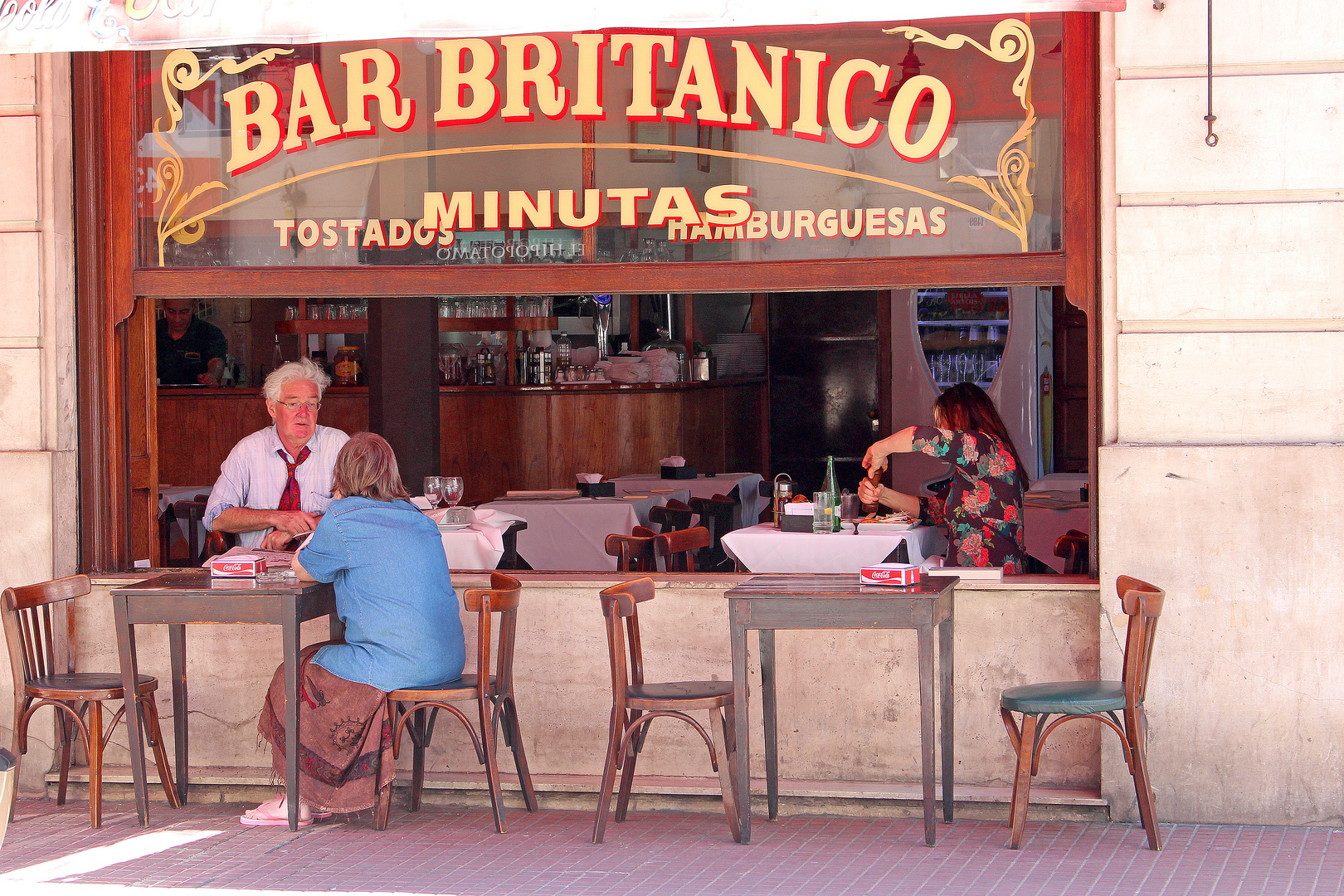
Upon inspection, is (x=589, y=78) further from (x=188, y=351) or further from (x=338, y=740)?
(x=188, y=351)

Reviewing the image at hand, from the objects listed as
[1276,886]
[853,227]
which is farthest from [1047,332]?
[1276,886]

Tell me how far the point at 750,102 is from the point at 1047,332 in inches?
298

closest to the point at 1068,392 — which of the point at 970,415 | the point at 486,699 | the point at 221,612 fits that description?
the point at 970,415

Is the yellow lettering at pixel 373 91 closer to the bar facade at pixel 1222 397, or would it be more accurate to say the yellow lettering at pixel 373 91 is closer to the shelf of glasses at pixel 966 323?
the bar facade at pixel 1222 397

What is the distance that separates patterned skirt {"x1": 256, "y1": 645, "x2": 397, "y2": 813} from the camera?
5055 mm

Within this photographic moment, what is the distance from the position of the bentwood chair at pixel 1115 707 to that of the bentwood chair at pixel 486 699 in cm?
171

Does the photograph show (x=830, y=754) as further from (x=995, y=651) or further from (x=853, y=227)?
(x=853, y=227)

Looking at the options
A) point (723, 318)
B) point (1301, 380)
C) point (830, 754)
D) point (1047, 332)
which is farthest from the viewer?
point (723, 318)

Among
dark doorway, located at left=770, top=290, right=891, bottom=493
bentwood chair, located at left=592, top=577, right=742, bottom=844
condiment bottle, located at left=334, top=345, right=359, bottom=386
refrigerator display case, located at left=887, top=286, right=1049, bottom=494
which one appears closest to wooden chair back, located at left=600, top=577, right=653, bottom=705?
bentwood chair, located at left=592, top=577, right=742, bottom=844

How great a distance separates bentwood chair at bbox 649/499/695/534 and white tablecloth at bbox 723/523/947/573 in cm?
213

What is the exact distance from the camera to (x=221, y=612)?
4965 millimetres

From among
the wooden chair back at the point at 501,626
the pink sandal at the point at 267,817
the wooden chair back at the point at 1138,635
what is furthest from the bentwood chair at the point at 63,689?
the wooden chair back at the point at 1138,635

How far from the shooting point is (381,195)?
5801 mm

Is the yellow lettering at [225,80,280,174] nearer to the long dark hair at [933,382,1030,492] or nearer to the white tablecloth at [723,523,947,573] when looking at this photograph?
the white tablecloth at [723,523,947,573]
